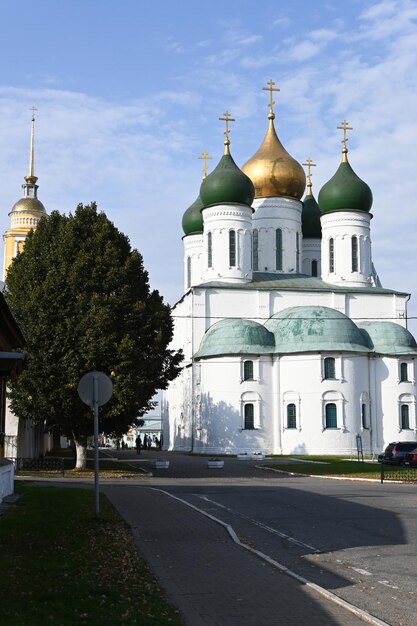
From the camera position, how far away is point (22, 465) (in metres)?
34.2

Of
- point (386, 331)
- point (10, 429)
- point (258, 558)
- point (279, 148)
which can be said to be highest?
point (279, 148)

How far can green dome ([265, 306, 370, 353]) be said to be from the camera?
179 feet

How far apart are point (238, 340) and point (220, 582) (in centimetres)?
4601

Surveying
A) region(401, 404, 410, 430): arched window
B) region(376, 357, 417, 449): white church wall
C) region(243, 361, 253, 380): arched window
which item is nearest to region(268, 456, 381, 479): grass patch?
region(243, 361, 253, 380): arched window

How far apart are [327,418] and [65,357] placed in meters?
25.6

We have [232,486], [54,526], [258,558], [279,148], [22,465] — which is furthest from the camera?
[279,148]

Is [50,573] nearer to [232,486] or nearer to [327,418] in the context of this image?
[232,486]

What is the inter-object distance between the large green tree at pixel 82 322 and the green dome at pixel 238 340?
805 inches

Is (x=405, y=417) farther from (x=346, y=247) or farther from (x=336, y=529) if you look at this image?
(x=336, y=529)

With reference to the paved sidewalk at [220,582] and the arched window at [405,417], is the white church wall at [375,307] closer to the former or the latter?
the arched window at [405,417]

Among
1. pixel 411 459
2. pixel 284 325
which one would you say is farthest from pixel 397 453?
pixel 284 325

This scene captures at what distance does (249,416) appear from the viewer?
2176 inches

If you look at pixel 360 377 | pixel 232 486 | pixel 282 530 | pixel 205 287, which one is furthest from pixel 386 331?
pixel 282 530

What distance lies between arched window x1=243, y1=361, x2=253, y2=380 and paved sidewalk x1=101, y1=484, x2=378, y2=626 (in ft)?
129
